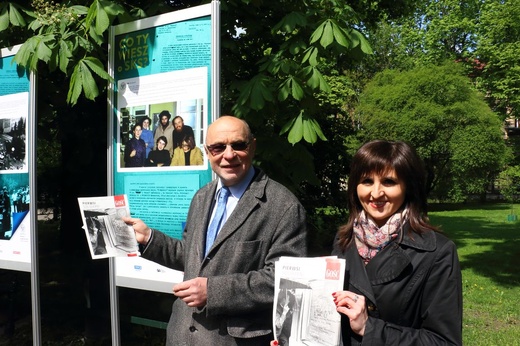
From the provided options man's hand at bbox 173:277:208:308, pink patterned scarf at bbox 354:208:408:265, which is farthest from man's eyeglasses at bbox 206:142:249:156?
pink patterned scarf at bbox 354:208:408:265

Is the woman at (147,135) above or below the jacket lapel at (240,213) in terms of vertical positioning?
above

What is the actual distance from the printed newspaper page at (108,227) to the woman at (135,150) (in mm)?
632

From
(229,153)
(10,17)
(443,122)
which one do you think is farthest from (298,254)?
(443,122)

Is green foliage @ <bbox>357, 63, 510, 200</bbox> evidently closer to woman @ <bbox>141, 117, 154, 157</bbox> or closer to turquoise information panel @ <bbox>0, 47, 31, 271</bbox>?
turquoise information panel @ <bbox>0, 47, 31, 271</bbox>

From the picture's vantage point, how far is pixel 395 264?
1830mm

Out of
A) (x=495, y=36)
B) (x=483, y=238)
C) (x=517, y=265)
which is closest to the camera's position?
(x=495, y=36)

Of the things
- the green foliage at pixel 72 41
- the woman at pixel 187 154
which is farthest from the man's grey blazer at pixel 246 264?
the green foliage at pixel 72 41

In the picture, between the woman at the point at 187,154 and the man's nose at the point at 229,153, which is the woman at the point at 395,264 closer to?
the man's nose at the point at 229,153

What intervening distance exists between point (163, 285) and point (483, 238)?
16.1 m

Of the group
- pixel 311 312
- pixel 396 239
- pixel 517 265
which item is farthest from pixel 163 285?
pixel 517 265

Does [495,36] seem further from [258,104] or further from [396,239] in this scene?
[396,239]

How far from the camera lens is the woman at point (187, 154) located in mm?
3270

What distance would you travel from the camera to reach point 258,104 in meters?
3.81

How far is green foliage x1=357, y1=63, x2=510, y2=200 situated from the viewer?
89.0ft
